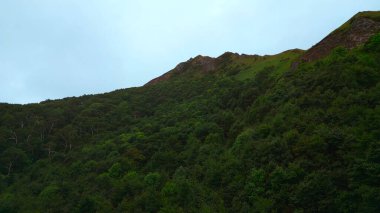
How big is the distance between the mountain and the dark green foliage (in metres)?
0.13

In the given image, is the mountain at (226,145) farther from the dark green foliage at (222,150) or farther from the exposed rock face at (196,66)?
the exposed rock face at (196,66)

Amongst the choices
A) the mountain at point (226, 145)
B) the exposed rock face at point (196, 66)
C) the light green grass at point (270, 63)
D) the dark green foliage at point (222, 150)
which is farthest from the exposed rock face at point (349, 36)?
the exposed rock face at point (196, 66)

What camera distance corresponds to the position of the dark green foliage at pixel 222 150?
33219mm

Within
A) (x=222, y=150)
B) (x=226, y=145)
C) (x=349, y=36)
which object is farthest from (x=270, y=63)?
(x=222, y=150)

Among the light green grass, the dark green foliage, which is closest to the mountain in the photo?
the dark green foliage

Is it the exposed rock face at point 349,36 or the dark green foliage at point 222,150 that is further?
the exposed rock face at point 349,36

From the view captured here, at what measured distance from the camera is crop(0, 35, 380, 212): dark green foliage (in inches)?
1308

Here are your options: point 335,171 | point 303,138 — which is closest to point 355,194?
point 335,171

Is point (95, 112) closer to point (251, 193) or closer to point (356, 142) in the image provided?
point (251, 193)

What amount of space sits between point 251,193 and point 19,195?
111ft

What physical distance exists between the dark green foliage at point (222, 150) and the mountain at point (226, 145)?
0.13m

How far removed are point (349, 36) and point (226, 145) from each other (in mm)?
23888

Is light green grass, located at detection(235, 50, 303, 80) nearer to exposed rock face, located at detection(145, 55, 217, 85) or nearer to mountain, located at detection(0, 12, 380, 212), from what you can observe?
mountain, located at detection(0, 12, 380, 212)

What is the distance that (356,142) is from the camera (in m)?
33.3
